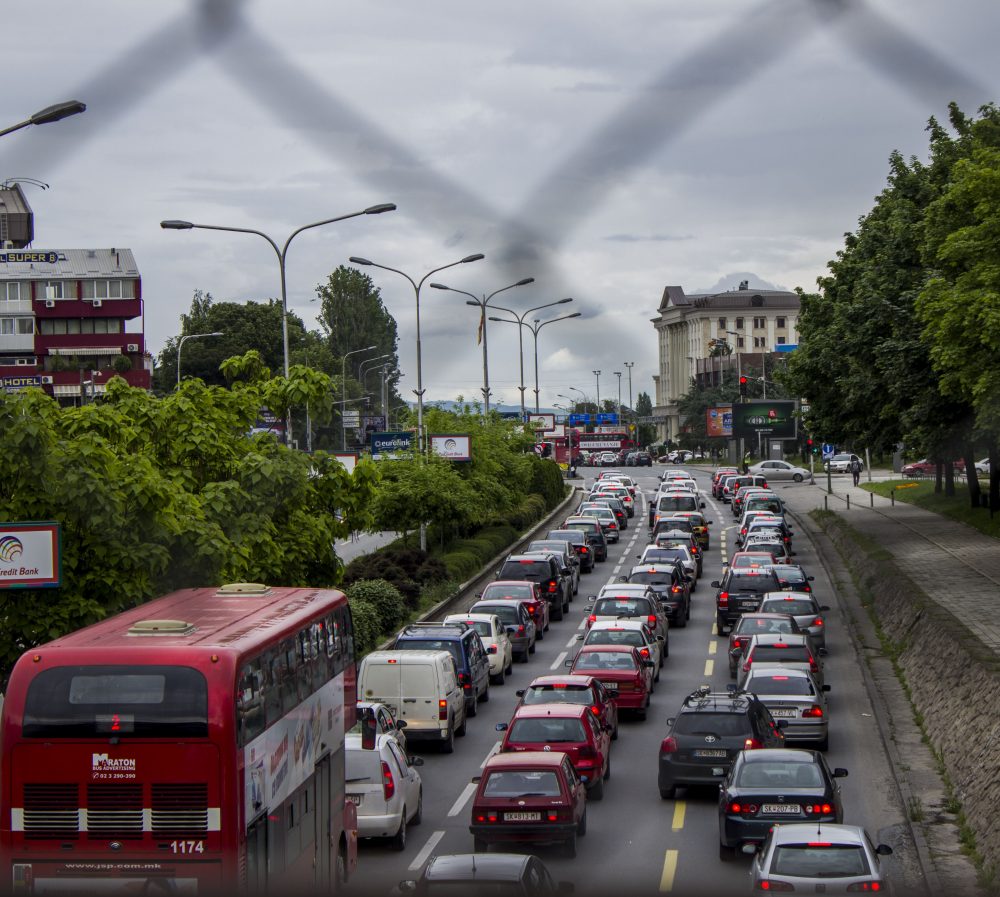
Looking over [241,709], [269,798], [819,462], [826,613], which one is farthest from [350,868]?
[819,462]

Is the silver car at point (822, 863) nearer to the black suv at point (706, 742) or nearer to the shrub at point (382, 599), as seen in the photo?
the black suv at point (706, 742)

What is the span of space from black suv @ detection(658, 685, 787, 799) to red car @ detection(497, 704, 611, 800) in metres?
1.06

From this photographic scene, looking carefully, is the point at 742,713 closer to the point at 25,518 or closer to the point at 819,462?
the point at 25,518

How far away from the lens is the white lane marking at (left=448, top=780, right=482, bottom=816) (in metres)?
22.2

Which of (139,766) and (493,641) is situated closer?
(139,766)

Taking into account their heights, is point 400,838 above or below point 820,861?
below

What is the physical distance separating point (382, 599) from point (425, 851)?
58.9 feet

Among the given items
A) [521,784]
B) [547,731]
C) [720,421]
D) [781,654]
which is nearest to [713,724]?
[547,731]

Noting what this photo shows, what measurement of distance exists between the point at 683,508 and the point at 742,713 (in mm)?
42978

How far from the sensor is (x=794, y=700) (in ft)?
84.1

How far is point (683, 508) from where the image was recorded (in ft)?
214

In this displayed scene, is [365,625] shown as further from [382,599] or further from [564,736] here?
[564,736]

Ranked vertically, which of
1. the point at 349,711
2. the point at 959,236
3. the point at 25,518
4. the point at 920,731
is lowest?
the point at 920,731

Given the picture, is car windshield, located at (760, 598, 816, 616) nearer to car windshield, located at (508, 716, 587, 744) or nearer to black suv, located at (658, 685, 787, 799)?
black suv, located at (658, 685, 787, 799)
